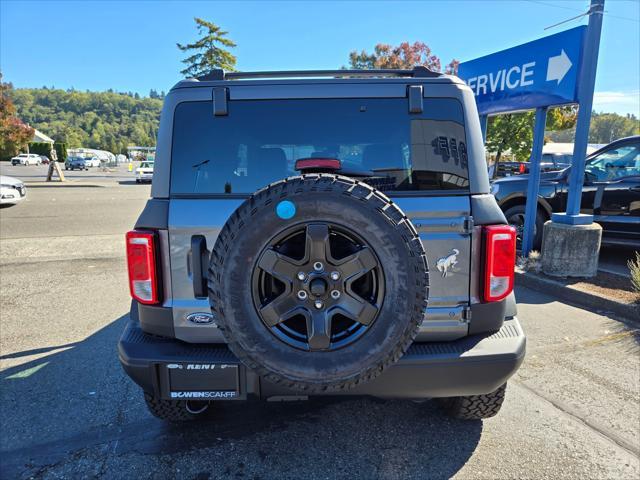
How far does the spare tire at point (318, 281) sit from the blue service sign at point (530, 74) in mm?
5057

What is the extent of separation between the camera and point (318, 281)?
1.92 metres

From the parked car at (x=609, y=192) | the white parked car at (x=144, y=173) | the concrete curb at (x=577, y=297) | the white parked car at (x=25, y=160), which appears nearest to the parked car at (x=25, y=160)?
the white parked car at (x=25, y=160)

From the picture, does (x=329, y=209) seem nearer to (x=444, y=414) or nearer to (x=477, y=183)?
(x=477, y=183)

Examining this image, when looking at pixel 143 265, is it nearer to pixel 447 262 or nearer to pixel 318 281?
pixel 318 281

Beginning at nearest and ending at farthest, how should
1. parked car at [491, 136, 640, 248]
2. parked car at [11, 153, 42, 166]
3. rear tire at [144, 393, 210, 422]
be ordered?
rear tire at [144, 393, 210, 422] < parked car at [491, 136, 640, 248] < parked car at [11, 153, 42, 166]

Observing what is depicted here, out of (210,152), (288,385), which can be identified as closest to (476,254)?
(288,385)

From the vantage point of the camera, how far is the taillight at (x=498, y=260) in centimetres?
222

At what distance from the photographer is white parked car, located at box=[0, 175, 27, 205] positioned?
1273cm

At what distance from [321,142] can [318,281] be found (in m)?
0.84

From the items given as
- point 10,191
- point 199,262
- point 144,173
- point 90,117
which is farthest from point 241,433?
point 90,117

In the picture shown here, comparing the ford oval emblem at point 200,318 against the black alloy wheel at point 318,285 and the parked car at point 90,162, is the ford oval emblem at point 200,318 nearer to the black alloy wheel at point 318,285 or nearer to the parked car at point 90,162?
the black alloy wheel at point 318,285

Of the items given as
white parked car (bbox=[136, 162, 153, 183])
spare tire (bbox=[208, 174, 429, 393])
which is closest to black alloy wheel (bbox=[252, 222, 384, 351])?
spare tire (bbox=[208, 174, 429, 393])

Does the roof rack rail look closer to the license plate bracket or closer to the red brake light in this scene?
the red brake light

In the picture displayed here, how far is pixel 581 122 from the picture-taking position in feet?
18.0
